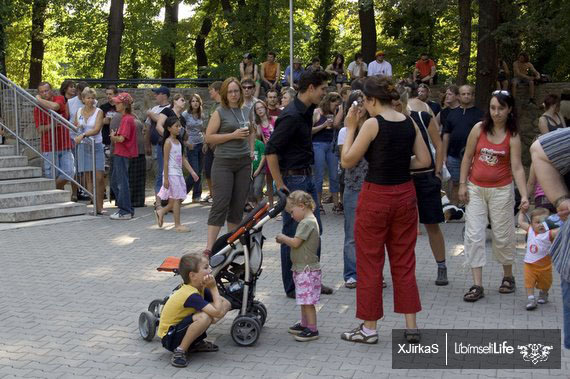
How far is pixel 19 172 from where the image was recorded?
13.7 metres

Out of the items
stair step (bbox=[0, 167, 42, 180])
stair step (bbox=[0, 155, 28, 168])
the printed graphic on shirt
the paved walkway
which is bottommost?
the paved walkway

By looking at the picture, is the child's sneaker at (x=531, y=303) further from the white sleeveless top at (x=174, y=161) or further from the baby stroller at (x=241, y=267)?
the white sleeveless top at (x=174, y=161)

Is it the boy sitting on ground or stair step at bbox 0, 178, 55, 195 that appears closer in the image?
the boy sitting on ground

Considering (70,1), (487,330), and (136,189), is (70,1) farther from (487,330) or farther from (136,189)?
(487,330)

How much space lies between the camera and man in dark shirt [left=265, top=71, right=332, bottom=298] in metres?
7.50


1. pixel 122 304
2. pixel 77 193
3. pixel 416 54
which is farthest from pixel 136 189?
pixel 416 54

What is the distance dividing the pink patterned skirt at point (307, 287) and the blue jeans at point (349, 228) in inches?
59.3

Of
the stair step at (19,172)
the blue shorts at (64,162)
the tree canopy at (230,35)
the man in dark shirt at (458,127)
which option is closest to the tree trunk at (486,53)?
the tree canopy at (230,35)

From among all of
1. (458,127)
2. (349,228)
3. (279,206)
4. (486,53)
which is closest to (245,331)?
(279,206)

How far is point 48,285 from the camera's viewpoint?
8.80 m

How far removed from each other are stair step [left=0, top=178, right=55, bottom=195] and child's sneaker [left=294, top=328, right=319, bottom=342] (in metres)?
7.70

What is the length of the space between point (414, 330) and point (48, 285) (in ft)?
13.0

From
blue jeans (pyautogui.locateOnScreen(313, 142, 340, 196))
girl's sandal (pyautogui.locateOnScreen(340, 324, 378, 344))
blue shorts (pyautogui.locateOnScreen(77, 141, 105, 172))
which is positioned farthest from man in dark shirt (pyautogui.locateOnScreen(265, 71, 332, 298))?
blue shorts (pyautogui.locateOnScreen(77, 141, 105, 172))

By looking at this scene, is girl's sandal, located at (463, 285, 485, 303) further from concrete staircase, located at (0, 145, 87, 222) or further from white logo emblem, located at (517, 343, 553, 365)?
concrete staircase, located at (0, 145, 87, 222)
